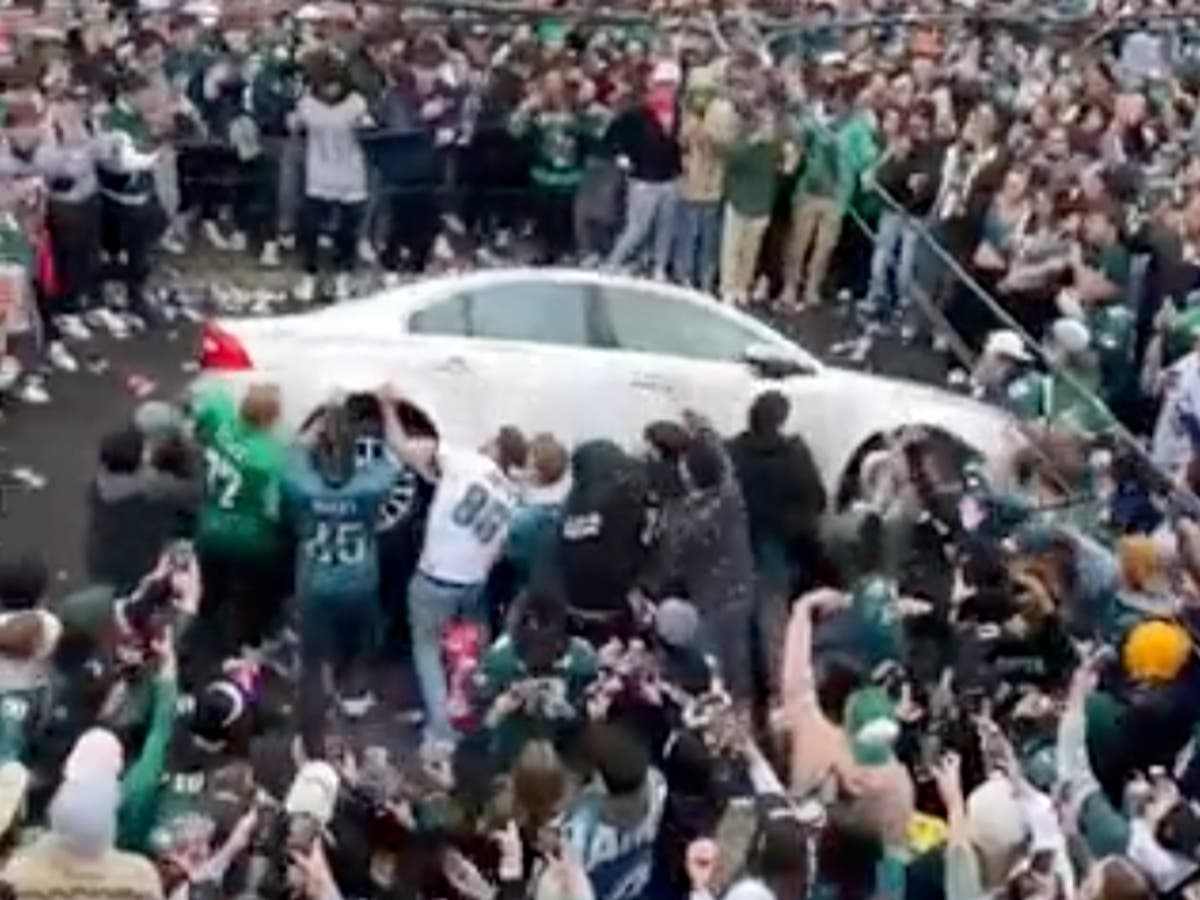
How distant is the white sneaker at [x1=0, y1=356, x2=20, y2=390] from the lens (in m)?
17.9

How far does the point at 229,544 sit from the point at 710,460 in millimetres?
2026

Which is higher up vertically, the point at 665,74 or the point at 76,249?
the point at 665,74

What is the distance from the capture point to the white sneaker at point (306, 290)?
788 inches

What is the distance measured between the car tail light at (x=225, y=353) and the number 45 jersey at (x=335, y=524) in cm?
226

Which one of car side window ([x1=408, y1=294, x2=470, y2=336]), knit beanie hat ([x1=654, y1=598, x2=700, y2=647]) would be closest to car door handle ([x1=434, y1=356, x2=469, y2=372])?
car side window ([x1=408, y1=294, x2=470, y2=336])

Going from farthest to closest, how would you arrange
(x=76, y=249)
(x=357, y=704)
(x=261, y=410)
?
(x=76, y=249) → (x=357, y=704) → (x=261, y=410)

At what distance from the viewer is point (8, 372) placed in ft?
59.1

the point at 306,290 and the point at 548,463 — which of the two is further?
the point at 306,290

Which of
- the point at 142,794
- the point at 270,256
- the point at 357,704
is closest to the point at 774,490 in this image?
the point at 357,704

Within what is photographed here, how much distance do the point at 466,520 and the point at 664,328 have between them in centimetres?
336

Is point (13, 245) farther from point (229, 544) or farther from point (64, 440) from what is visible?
point (229, 544)

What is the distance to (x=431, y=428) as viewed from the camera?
1470 centimetres

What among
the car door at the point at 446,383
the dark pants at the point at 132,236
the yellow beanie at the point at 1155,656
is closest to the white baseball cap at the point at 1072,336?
the car door at the point at 446,383

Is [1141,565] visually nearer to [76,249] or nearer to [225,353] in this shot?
[225,353]
